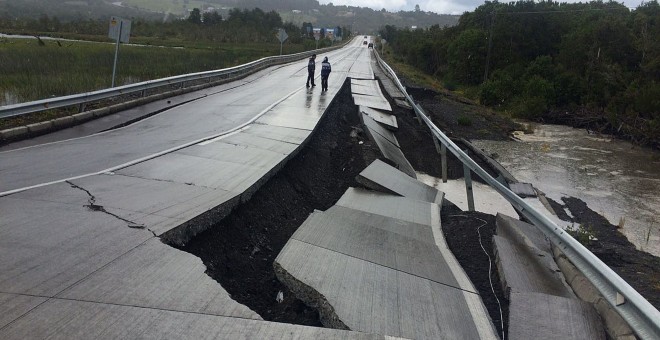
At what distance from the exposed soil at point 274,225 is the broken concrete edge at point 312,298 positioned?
0.34ft

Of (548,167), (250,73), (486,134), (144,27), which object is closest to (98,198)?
(548,167)

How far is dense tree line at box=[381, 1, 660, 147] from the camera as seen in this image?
30766 mm

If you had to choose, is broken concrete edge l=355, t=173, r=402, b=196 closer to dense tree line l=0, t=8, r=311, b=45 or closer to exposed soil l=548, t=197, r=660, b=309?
exposed soil l=548, t=197, r=660, b=309

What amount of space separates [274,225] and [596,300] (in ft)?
14.3

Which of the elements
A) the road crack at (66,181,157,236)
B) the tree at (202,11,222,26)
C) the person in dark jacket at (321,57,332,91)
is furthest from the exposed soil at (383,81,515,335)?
the tree at (202,11,222,26)

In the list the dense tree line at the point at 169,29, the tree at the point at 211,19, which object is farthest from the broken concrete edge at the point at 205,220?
the tree at the point at 211,19

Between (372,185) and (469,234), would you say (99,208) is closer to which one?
(372,185)

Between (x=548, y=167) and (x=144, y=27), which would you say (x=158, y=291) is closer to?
(x=548, y=167)

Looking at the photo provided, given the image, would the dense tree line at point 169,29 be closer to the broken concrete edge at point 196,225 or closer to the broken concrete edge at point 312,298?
the broken concrete edge at point 196,225

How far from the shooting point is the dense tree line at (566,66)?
1211 inches

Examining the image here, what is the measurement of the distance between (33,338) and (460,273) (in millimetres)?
4147

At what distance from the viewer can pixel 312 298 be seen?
4.66 m

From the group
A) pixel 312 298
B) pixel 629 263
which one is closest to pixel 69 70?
pixel 312 298

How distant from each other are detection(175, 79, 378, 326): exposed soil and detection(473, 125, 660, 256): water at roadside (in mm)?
6720
